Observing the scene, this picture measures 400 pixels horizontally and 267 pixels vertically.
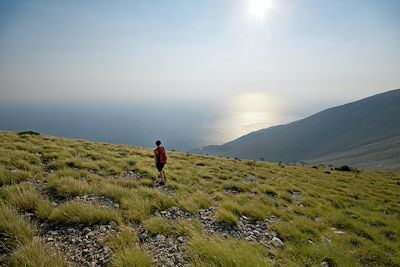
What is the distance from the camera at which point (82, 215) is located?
7.64m

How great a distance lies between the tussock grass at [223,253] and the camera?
6.07 metres

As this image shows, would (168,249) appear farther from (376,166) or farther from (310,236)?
(376,166)

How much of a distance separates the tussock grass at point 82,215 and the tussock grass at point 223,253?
2605mm

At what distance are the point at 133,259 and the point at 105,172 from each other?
10.3m

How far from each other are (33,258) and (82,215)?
8.14ft

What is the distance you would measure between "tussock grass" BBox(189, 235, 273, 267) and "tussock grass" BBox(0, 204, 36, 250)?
3807 mm

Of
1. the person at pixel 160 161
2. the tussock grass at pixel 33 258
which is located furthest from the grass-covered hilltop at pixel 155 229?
the person at pixel 160 161

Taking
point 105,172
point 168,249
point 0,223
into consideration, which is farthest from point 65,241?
point 105,172

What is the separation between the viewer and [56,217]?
7535 mm

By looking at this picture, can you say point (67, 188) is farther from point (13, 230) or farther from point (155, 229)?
point (155, 229)

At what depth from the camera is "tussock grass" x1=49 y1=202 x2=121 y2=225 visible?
7516 mm

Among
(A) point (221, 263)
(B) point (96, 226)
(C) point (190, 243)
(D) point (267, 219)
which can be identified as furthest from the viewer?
(D) point (267, 219)

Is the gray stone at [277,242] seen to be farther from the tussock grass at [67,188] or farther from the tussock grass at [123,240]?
the tussock grass at [67,188]

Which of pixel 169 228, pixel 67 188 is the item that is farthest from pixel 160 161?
pixel 169 228
